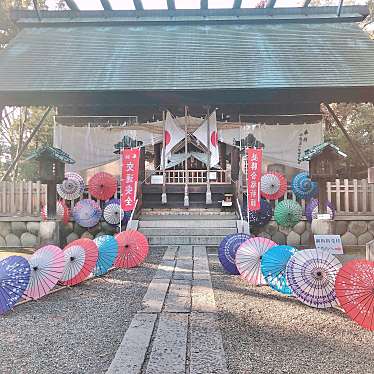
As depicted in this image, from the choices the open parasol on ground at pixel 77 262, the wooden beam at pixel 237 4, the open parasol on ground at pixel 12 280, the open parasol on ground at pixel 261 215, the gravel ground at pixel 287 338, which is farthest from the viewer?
the wooden beam at pixel 237 4

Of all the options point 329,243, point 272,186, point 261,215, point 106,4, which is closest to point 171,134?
point 272,186

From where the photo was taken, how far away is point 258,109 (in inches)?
512

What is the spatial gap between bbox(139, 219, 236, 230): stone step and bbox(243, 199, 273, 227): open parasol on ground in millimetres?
530

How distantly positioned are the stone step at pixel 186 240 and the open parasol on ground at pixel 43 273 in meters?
4.65

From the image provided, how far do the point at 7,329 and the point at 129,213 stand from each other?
6.35 m

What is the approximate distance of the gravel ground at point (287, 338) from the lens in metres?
2.89

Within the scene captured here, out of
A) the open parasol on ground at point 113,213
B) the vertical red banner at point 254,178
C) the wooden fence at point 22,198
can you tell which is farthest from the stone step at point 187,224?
the wooden fence at point 22,198

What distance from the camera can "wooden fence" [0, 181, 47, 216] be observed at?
9125 mm

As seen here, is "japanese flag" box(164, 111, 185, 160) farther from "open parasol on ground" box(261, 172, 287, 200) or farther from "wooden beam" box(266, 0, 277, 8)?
"wooden beam" box(266, 0, 277, 8)

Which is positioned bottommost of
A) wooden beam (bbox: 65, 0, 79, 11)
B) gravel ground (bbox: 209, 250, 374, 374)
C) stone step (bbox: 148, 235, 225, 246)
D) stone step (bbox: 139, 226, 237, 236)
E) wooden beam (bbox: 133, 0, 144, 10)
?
gravel ground (bbox: 209, 250, 374, 374)

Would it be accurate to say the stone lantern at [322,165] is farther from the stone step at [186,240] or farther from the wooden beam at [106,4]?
the wooden beam at [106,4]

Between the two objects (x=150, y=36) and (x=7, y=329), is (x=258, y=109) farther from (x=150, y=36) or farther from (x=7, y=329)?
(x=7, y=329)

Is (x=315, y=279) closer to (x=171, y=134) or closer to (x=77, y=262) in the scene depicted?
(x=77, y=262)

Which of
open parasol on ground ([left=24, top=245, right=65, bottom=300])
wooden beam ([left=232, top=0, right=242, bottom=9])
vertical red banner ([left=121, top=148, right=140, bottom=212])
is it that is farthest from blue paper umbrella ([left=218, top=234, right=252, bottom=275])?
wooden beam ([left=232, top=0, right=242, bottom=9])
